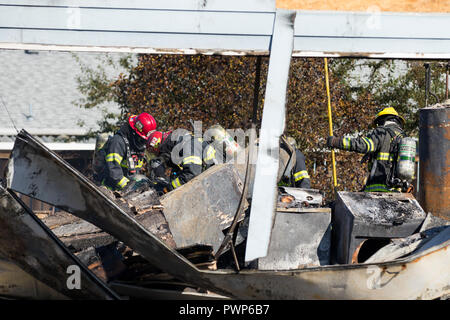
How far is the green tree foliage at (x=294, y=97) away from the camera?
38.2ft

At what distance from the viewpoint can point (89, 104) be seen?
1517 cm

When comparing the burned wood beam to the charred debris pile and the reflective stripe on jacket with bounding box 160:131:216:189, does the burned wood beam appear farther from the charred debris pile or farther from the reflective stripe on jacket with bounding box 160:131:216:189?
the reflective stripe on jacket with bounding box 160:131:216:189

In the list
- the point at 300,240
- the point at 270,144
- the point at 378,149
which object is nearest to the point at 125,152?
the point at 378,149

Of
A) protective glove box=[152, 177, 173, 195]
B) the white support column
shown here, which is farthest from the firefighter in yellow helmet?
protective glove box=[152, 177, 173, 195]

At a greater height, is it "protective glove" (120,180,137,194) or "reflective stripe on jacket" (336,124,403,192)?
"reflective stripe on jacket" (336,124,403,192)

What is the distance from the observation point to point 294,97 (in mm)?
11578

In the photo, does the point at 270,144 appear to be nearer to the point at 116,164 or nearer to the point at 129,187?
the point at 129,187

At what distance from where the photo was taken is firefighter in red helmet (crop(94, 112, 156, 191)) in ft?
26.9

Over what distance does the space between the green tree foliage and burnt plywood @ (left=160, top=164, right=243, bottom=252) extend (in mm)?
5597
